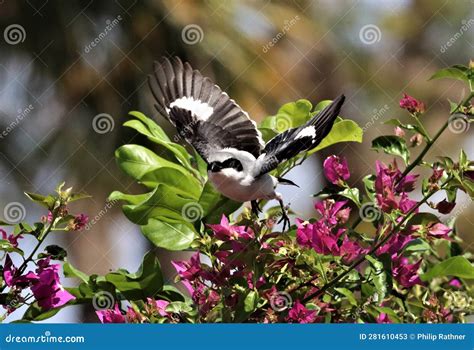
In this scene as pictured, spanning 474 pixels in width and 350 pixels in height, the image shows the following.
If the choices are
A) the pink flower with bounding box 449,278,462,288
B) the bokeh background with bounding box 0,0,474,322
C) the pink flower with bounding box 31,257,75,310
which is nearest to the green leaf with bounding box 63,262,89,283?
the pink flower with bounding box 31,257,75,310

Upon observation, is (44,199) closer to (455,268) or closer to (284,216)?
(284,216)

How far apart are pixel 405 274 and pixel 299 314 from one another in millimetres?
250

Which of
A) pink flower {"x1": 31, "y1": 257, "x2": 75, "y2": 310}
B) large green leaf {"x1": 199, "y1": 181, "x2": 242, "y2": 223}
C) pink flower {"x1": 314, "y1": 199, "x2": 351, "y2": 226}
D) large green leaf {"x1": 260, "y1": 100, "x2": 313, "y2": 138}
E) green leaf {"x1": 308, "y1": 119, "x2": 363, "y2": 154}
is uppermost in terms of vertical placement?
green leaf {"x1": 308, "y1": 119, "x2": 363, "y2": 154}

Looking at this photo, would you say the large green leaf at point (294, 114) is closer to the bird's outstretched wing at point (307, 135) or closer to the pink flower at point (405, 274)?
the bird's outstretched wing at point (307, 135)

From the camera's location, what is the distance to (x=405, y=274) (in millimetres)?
1463

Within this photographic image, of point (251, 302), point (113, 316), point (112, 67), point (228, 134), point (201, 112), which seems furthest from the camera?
point (112, 67)

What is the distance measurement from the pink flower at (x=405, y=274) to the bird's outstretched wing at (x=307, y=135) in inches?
9.8

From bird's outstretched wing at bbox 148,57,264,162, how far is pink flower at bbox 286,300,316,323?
14.4 inches

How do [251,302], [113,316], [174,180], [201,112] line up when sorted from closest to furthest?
1. [251,302]
2. [113,316]
3. [174,180]
4. [201,112]

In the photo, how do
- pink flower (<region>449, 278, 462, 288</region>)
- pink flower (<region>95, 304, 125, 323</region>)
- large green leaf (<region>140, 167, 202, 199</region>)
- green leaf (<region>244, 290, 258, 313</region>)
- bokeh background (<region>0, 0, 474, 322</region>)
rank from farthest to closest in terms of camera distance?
bokeh background (<region>0, 0, 474, 322</region>) → pink flower (<region>449, 278, 462, 288</region>) → large green leaf (<region>140, 167, 202, 199</region>) → pink flower (<region>95, 304, 125, 323</region>) → green leaf (<region>244, 290, 258, 313</region>)

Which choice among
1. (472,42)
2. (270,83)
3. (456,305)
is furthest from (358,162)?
(456,305)

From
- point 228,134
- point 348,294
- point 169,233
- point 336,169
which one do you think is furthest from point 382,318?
point 228,134

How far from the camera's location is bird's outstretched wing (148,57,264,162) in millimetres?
1632

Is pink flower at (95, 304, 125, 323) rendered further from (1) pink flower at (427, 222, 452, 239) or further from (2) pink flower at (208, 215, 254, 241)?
(1) pink flower at (427, 222, 452, 239)
